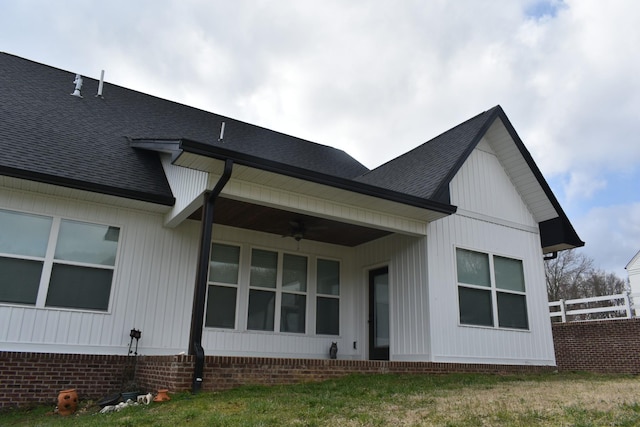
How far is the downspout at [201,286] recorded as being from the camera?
20.5 ft

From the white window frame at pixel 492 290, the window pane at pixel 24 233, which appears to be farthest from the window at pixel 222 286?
the white window frame at pixel 492 290

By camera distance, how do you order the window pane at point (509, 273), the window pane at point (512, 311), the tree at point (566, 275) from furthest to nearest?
1. the tree at point (566, 275)
2. the window pane at point (509, 273)
3. the window pane at point (512, 311)

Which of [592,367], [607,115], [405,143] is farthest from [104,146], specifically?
[607,115]

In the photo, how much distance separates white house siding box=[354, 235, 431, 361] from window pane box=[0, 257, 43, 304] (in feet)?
20.3

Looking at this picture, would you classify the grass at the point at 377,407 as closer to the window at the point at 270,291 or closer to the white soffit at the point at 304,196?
the white soffit at the point at 304,196

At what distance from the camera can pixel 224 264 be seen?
9.50 meters

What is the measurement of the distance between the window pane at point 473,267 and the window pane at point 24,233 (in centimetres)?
745

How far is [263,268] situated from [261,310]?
2.74ft

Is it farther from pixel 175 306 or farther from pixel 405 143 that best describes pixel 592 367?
pixel 405 143

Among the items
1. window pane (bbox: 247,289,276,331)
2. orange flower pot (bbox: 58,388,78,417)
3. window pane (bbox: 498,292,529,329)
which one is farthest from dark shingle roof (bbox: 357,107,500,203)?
orange flower pot (bbox: 58,388,78,417)

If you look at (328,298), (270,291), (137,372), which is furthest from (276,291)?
(137,372)

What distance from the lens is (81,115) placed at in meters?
9.97

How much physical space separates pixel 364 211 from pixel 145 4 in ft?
25.6

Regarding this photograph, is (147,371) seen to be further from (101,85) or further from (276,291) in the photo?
(101,85)
